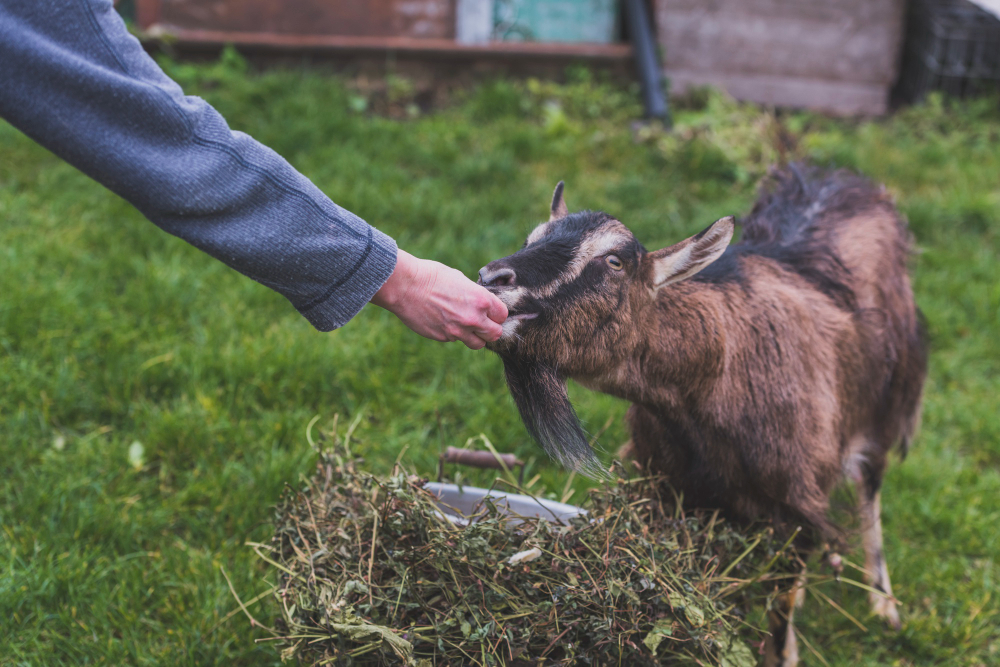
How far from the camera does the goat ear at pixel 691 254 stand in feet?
6.89

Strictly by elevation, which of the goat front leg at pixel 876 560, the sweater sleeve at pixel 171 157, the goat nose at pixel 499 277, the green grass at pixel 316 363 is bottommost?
the goat front leg at pixel 876 560

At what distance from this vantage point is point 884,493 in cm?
353

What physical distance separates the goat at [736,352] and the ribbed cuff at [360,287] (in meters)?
0.23

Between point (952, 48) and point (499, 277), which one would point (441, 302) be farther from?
point (952, 48)

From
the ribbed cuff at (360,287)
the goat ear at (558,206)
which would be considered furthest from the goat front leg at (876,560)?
the ribbed cuff at (360,287)

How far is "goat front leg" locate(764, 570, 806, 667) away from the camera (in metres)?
2.62

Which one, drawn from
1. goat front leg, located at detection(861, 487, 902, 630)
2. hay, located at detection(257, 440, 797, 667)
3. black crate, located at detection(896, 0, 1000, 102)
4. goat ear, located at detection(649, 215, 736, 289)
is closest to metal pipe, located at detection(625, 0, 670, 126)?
black crate, located at detection(896, 0, 1000, 102)

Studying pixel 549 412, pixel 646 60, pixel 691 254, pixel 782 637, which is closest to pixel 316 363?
pixel 549 412

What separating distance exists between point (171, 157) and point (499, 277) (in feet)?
2.55

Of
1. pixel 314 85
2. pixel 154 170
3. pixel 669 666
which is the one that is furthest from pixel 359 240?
pixel 314 85

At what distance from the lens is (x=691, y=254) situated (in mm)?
2172

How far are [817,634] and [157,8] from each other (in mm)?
5854

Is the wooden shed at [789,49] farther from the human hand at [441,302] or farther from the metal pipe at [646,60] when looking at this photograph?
the human hand at [441,302]

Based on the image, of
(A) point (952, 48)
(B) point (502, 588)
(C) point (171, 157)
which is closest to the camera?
(C) point (171, 157)
